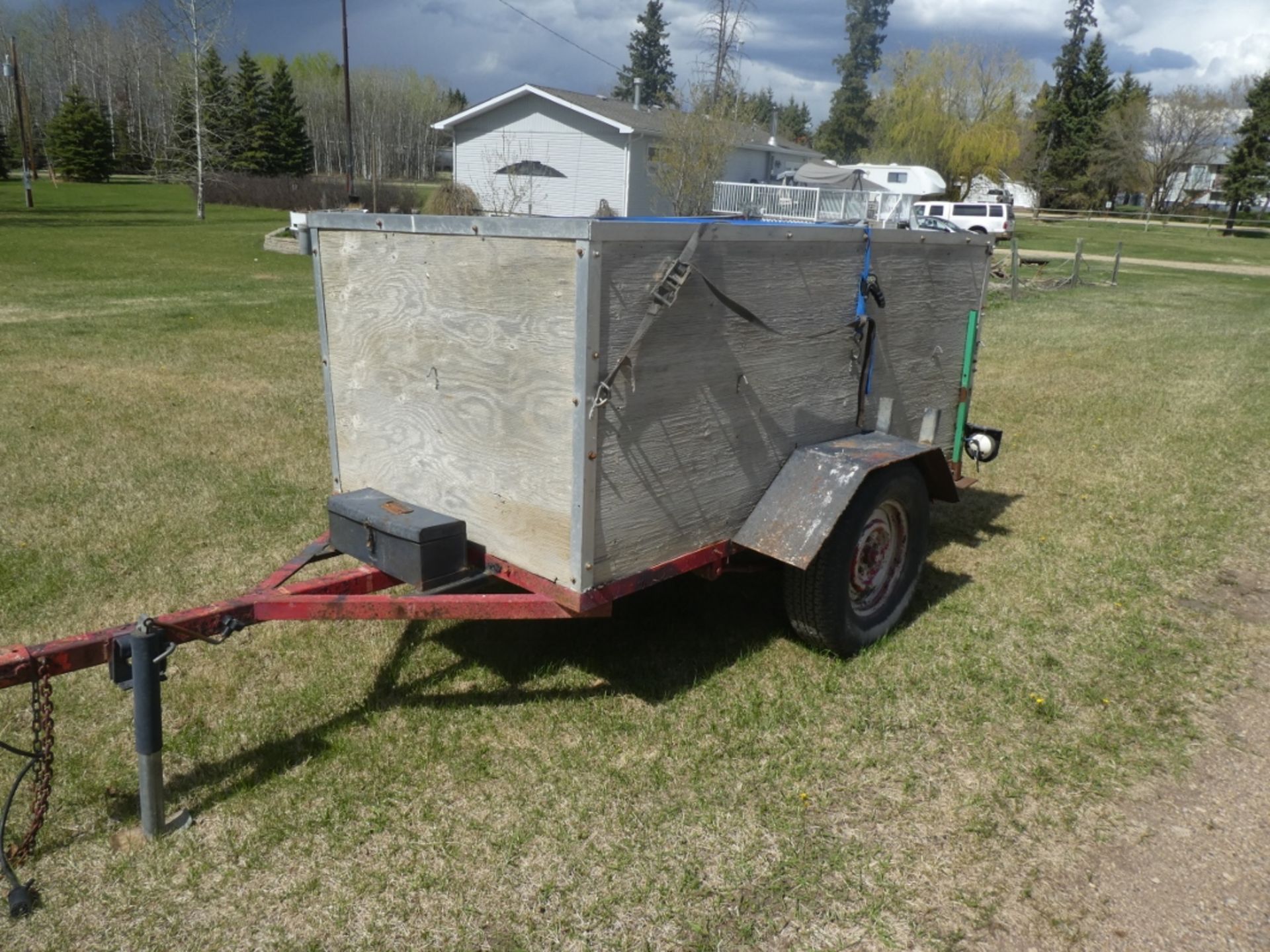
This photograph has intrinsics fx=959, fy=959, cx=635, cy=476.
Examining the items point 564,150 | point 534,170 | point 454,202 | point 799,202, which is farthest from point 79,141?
point 799,202

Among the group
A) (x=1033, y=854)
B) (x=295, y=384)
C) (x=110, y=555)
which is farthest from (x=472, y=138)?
(x=1033, y=854)

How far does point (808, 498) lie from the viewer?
3955mm

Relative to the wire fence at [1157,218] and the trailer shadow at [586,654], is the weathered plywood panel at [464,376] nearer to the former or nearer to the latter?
the trailer shadow at [586,654]

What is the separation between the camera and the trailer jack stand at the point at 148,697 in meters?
2.93

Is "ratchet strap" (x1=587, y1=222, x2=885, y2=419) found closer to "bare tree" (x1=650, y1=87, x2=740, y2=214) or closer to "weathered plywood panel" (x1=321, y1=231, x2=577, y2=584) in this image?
"weathered plywood panel" (x1=321, y1=231, x2=577, y2=584)

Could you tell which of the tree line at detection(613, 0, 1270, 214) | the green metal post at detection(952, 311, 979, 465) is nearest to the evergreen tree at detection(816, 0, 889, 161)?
the tree line at detection(613, 0, 1270, 214)

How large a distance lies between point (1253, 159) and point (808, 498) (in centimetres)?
6684

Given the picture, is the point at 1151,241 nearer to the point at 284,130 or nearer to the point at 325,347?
the point at 325,347

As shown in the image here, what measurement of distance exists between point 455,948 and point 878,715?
6.54ft

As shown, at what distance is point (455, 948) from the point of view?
274 centimetres

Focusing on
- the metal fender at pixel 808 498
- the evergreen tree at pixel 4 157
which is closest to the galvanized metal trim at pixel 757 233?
the metal fender at pixel 808 498

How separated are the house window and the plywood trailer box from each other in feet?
127

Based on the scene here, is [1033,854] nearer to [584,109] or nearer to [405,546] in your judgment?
[405,546]

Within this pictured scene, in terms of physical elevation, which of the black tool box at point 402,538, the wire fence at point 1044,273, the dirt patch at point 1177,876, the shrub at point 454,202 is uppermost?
the shrub at point 454,202
